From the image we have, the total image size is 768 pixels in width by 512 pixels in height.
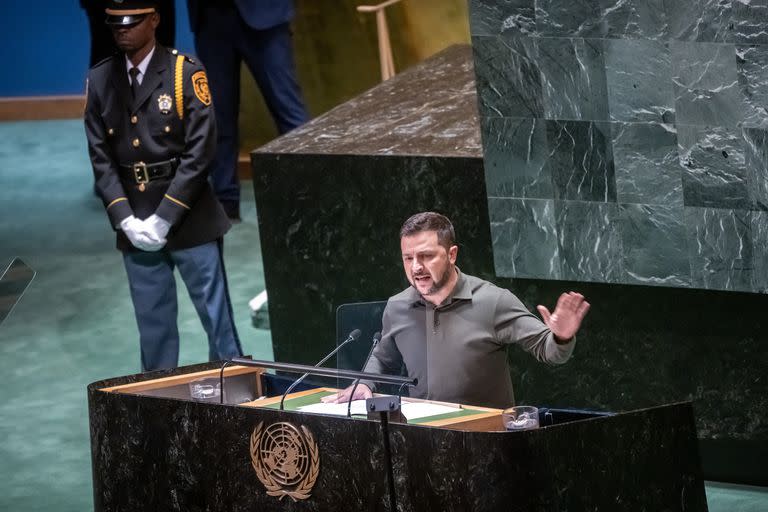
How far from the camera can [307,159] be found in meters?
5.86

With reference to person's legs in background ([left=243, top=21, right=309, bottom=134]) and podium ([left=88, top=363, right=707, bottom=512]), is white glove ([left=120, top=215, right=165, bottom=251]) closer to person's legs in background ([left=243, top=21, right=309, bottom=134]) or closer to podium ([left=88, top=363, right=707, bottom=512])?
podium ([left=88, top=363, right=707, bottom=512])

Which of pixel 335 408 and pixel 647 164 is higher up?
pixel 647 164

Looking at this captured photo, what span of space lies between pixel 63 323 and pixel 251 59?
5.01 feet

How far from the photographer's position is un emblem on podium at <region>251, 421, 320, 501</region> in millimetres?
3973

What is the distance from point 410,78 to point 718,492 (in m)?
2.30

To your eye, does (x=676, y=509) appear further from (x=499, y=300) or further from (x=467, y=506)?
(x=499, y=300)

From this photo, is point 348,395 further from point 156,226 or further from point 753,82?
point 156,226

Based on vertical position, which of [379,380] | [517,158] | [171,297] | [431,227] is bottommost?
[379,380]

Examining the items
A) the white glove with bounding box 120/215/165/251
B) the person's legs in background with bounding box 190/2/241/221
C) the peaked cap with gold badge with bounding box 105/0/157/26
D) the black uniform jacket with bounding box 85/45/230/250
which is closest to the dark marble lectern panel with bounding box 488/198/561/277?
the black uniform jacket with bounding box 85/45/230/250

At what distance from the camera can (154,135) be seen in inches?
228

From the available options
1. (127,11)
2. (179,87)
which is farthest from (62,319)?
(127,11)

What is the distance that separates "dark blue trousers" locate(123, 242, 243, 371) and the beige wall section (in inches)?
121

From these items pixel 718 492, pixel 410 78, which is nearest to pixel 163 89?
pixel 410 78

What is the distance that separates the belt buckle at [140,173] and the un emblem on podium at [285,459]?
1.97 meters
